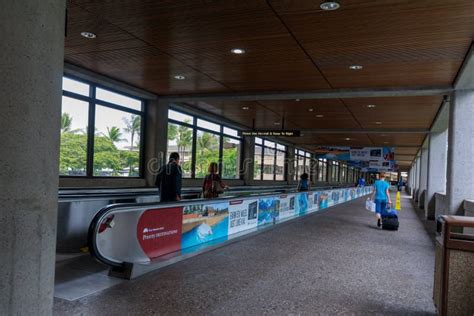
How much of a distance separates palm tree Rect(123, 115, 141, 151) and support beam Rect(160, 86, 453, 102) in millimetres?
1131

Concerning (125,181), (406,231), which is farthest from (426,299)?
(125,181)

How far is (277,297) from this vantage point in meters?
4.38

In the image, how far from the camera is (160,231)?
585 cm

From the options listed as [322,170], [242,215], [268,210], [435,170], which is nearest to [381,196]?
[268,210]

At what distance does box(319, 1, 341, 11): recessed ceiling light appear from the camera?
5363mm

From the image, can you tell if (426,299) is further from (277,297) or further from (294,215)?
(294,215)

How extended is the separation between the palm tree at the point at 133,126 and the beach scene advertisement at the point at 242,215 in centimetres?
590

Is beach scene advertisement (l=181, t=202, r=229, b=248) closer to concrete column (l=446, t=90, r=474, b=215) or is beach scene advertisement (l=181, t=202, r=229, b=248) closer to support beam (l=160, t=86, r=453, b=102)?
support beam (l=160, t=86, r=453, b=102)

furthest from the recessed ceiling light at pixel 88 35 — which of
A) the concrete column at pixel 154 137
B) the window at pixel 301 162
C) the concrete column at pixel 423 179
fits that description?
the window at pixel 301 162

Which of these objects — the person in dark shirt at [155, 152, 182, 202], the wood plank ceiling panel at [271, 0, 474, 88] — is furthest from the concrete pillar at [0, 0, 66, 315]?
the person in dark shirt at [155, 152, 182, 202]

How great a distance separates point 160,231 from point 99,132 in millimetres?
6865

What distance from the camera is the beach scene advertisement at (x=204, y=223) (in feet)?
21.3

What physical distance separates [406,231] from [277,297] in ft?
23.5

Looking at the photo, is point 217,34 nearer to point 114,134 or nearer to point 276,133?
point 114,134
